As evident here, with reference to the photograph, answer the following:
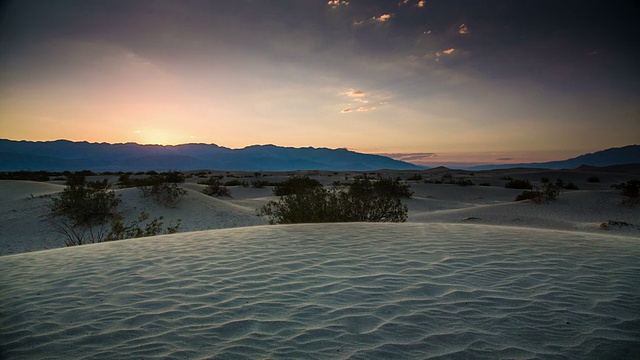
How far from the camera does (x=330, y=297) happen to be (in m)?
3.64

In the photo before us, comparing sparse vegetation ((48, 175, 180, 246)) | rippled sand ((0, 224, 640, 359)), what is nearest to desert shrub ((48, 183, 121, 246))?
sparse vegetation ((48, 175, 180, 246))

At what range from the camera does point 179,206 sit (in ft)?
50.8

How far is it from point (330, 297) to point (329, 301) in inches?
4.3

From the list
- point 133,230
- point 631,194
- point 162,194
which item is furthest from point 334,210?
point 631,194

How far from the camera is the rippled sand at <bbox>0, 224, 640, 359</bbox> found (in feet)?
8.69

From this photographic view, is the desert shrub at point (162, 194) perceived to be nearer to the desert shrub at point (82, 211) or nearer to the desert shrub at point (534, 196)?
the desert shrub at point (82, 211)

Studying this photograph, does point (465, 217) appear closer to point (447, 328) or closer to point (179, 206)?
point (447, 328)

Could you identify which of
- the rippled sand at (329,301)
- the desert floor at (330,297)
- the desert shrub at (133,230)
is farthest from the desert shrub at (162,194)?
the rippled sand at (329,301)

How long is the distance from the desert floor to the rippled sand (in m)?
0.02

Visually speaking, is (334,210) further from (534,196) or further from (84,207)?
(534,196)

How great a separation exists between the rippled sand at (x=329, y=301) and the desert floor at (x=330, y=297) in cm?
2

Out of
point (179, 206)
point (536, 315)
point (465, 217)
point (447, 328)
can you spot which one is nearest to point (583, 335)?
point (536, 315)

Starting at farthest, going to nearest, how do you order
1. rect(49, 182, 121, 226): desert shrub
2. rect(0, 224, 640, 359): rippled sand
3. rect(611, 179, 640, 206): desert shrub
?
rect(611, 179, 640, 206): desert shrub, rect(49, 182, 121, 226): desert shrub, rect(0, 224, 640, 359): rippled sand

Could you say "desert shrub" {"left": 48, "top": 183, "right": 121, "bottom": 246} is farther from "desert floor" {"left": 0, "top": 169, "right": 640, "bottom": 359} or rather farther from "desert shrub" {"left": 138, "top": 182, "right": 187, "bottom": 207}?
"desert floor" {"left": 0, "top": 169, "right": 640, "bottom": 359}
